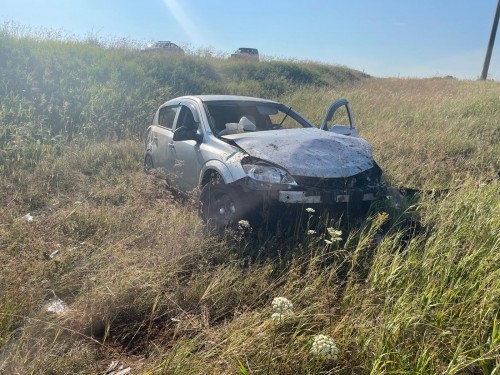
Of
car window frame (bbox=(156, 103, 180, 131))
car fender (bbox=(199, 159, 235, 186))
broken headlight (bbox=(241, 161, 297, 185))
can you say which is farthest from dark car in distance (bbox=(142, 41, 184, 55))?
broken headlight (bbox=(241, 161, 297, 185))

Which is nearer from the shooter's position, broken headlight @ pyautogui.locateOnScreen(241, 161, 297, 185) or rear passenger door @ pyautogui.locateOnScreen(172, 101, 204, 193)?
broken headlight @ pyautogui.locateOnScreen(241, 161, 297, 185)

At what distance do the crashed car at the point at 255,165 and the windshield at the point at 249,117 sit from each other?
0.05ft

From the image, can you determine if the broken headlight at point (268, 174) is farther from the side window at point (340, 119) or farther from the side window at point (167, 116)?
the side window at point (340, 119)

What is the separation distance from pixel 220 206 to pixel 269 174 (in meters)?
0.70

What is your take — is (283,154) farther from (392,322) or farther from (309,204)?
(392,322)

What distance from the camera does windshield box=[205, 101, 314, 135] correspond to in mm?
5078

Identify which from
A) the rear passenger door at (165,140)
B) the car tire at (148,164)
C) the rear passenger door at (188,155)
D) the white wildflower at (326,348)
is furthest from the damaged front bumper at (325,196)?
the car tire at (148,164)

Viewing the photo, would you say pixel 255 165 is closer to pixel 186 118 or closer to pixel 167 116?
pixel 186 118

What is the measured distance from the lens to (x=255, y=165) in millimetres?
4020

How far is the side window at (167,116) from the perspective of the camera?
239 inches

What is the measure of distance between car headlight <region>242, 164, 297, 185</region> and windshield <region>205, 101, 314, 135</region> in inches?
44.3

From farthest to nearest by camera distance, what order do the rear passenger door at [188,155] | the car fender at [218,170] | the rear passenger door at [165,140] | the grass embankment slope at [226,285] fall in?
the rear passenger door at [165,140] < the rear passenger door at [188,155] < the car fender at [218,170] < the grass embankment slope at [226,285]

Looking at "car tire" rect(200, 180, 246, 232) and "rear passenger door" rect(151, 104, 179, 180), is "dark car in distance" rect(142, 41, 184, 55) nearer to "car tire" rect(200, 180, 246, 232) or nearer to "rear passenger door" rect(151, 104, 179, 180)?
"rear passenger door" rect(151, 104, 179, 180)

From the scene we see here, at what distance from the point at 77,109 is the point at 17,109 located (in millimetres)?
1323
